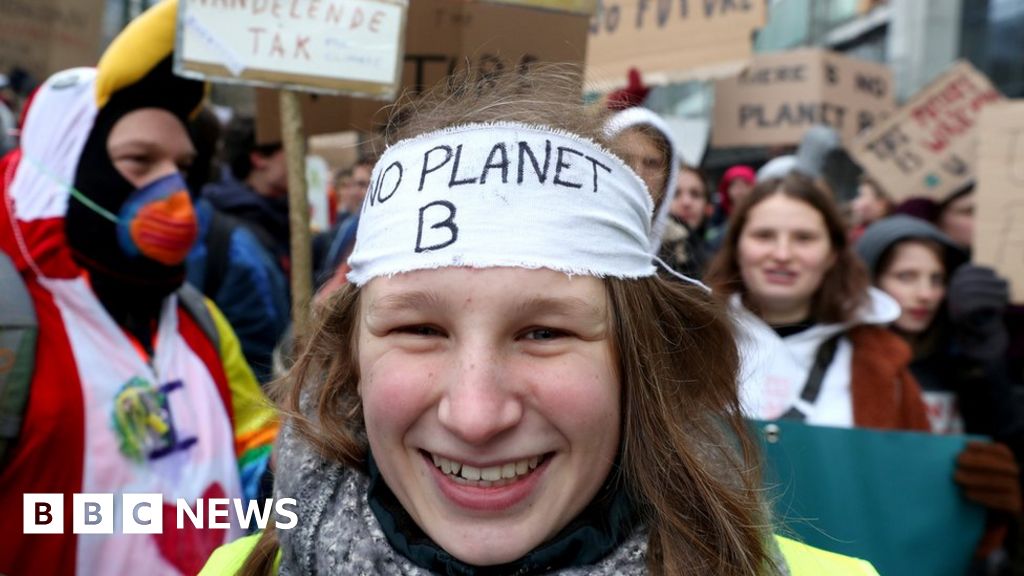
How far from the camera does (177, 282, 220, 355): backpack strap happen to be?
2660 millimetres

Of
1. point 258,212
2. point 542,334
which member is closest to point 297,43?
point 542,334

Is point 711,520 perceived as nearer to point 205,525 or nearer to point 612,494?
point 612,494

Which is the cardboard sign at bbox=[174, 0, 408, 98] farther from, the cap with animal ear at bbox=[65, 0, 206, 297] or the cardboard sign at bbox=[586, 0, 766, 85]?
the cardboard sign at bbox=[586, 0, 766, 85]

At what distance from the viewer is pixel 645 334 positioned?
1371mm

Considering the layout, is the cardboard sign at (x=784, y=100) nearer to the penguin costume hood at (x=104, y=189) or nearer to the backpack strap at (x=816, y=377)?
the backpack strap at (x=816, y=377)

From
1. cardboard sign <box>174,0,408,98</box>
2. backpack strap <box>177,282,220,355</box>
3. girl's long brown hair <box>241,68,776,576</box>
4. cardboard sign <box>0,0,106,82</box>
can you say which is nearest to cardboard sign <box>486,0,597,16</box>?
cardboard sign <box>174,0,408,98</box>

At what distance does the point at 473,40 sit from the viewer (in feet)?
10.6

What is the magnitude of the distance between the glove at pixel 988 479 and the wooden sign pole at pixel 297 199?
1.82 meters

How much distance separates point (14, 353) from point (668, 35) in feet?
11.9

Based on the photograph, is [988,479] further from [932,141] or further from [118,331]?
[932,141]

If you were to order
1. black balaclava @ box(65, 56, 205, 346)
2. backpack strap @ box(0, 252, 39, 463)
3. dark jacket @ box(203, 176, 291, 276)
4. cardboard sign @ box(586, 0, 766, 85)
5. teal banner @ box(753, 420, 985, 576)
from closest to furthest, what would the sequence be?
backpack strap @ box(0, 252, 39, 463), black balaclava @ box(65, 56, 205, 346), teal banner @ box(753, 420, 985, 576), dark jacket @ box(203, 176, 291, 276), cardboard sign @ box(586, 0, 766, 85)

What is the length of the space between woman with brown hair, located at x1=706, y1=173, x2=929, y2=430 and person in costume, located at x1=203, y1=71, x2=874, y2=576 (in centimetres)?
130

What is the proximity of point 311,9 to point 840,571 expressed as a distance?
1903 mm

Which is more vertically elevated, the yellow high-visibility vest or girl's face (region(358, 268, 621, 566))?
girl's face (region(358, 268, 621, 566))
